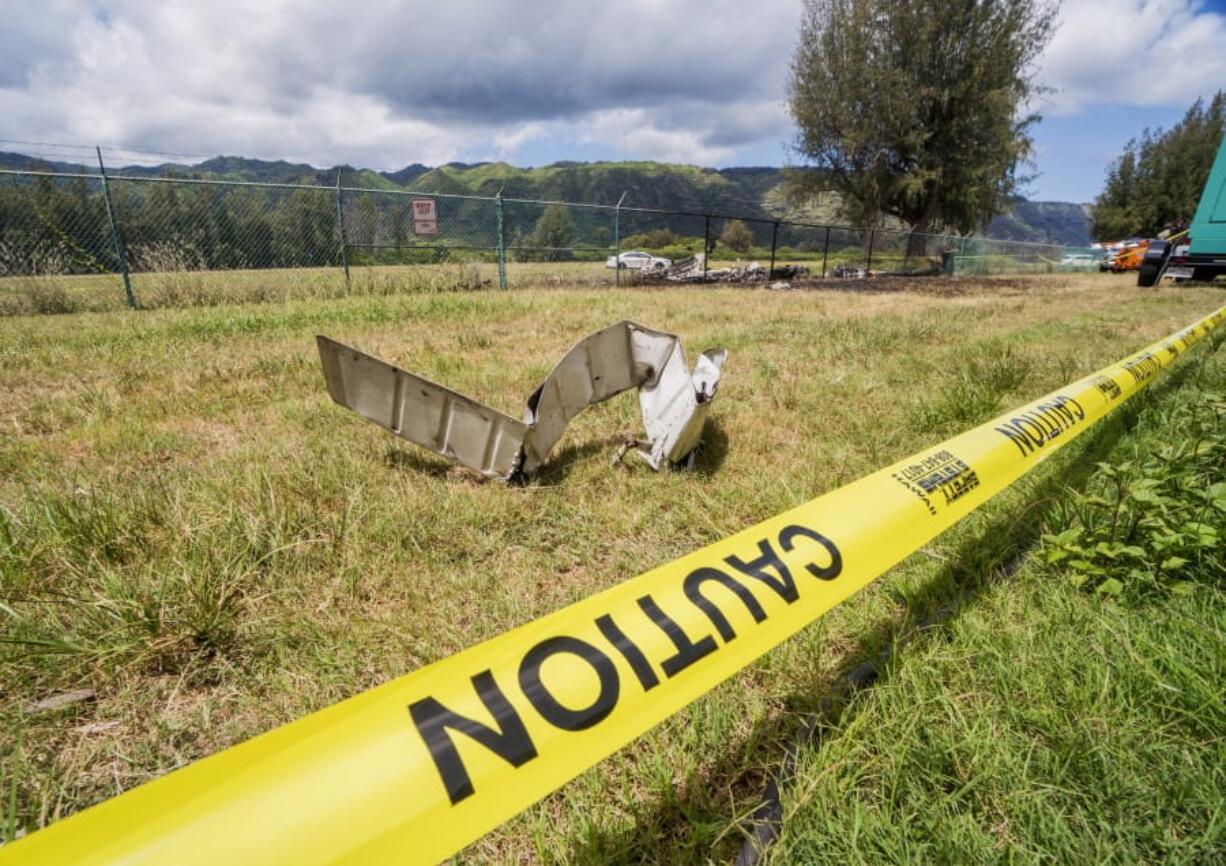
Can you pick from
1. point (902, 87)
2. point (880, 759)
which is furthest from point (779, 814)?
point (902, 87)

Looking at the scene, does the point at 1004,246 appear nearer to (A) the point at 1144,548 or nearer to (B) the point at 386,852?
(A) the point at 1144,548

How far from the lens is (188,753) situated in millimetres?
1235

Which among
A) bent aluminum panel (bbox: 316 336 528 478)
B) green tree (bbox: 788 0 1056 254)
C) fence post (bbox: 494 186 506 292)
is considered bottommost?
bent aluminum panel (bbox: 316 336 528 478)

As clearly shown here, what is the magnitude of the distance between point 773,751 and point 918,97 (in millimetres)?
26710

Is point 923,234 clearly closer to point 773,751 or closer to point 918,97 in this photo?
point 918,97

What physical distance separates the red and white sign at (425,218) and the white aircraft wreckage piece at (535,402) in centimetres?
1263

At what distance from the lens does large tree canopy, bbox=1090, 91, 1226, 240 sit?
42969 mm

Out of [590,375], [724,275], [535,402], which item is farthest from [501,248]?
[535,402]

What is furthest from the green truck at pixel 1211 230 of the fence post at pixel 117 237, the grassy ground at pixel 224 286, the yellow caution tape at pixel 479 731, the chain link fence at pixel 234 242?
the fence post at pixel 117 237

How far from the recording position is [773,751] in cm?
123

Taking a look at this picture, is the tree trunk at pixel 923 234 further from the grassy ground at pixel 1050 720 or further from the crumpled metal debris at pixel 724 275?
the grassy ground at pixel 1050 720

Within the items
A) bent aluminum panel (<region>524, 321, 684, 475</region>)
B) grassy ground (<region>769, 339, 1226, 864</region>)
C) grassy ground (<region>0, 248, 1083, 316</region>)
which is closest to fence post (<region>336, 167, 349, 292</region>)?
grassy ground (<region>0, 248, 1083, 316</region>)

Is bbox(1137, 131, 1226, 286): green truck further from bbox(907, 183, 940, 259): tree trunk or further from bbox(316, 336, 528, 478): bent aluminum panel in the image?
bbox(316, 336, 528, 478): bent aluminum panel

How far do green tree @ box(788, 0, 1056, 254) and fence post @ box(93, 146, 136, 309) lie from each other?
23.1m
